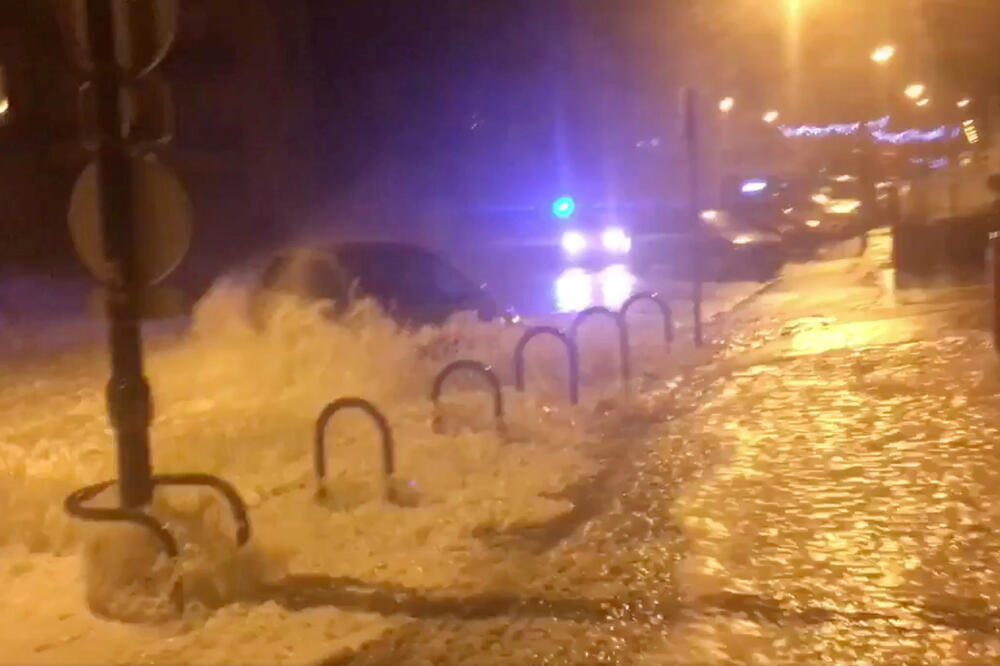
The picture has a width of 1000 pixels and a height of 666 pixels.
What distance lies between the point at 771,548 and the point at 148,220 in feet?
12.0

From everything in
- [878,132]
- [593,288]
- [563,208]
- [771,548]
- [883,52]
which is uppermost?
[883,52]

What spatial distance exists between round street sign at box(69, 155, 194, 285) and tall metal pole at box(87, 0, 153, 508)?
35 mm

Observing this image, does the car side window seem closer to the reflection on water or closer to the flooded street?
the flooded street

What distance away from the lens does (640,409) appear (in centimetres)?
1145

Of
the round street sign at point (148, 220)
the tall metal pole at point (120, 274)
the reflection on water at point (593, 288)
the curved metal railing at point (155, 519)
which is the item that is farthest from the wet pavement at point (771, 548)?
the reflection on water at point (593, 288)

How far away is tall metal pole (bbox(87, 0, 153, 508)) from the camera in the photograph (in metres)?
6.50

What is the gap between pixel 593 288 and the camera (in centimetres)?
2409

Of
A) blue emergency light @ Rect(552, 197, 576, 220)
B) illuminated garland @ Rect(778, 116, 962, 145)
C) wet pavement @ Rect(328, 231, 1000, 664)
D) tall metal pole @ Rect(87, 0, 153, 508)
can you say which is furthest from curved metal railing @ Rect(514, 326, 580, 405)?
illuminated garland @ Rect(778, 116, 962, 145)

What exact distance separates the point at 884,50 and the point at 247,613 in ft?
103

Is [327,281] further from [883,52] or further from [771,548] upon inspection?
[883,52]

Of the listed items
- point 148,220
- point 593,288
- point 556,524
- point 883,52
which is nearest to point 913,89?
point 883,52

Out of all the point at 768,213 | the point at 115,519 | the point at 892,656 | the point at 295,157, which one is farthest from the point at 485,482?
the point at 295,157

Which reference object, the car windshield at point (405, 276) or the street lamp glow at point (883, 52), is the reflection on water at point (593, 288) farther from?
the street lamp glow at point (883, 52)

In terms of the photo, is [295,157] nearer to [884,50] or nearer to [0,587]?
[884,50]
